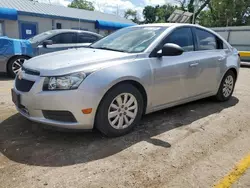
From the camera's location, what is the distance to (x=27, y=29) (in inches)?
670

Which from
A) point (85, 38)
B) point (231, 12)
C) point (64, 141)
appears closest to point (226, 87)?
point (64, 141)

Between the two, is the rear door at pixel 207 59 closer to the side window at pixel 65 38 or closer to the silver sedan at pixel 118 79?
the silver sedan at pixel 118 79

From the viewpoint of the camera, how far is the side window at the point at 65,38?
768 centimetres

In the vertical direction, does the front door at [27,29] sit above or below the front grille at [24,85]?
above

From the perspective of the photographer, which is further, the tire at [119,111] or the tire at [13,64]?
the tire at [13,64]

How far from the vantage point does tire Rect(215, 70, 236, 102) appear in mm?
5065

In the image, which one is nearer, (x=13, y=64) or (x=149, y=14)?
(x=13, y=64)

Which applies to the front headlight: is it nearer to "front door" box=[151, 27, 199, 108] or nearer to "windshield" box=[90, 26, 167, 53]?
"windshield" box=[90, 26, 167, 53]

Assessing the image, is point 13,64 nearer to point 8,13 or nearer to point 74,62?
point 74,62

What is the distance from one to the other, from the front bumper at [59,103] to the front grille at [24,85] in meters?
0.05

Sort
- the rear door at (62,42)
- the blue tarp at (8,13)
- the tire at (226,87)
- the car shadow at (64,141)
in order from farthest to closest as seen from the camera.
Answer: the blue tarp at (8,13) < the rear door at (62,42) < the tire at (226,87) < the car shadow at (64,141)

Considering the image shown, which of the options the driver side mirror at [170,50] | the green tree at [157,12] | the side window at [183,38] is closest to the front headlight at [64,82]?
the driver side mirror at [170,50]

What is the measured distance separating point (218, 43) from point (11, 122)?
→ 4.11 meters

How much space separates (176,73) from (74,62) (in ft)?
5.35
